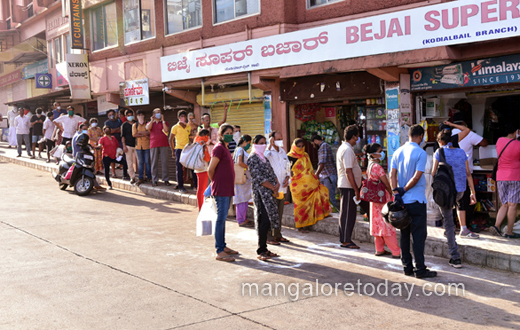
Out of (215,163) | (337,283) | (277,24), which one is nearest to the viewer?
(337,283)

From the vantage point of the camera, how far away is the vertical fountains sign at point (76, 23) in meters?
19.0

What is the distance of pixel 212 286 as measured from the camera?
239 inches

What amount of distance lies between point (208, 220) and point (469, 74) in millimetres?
4903

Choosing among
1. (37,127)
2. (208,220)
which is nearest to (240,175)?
(208,220)

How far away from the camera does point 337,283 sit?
6.17 m

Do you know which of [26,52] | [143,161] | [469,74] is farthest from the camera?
[26,52]

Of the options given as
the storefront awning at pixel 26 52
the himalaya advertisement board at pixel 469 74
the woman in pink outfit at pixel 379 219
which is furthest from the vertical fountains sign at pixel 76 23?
the woman in pink outfit at pixel 379 219

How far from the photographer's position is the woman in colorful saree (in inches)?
360

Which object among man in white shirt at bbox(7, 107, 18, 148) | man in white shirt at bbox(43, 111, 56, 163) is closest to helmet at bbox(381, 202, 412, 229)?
man in white shirt at bbox(43, 111, 56, 163)

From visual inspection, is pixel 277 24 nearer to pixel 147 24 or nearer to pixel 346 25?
pixel 346 25

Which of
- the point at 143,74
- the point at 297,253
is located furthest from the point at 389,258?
the point at 143,74

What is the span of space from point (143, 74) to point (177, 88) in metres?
2.41

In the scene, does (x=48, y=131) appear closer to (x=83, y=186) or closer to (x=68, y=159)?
(x=68, y=159)

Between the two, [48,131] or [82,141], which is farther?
[48,131]
